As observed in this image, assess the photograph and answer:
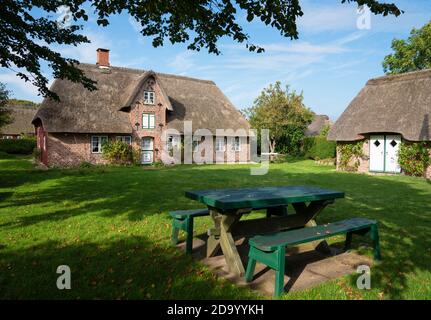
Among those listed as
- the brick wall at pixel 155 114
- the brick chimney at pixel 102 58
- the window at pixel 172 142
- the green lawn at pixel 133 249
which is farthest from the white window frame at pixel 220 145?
the green lawn at pixel 133 249

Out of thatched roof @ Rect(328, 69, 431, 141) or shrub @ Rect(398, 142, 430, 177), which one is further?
thatched roof @ Rect(328, 69, 431, 141)

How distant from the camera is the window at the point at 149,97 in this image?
84.7 feet

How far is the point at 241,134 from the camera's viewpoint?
30.6 m

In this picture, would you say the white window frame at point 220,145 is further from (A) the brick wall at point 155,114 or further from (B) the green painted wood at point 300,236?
(B) the green painted wood at point 300,236

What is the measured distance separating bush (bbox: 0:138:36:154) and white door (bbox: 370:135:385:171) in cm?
3595

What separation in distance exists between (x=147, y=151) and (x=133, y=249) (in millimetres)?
21027

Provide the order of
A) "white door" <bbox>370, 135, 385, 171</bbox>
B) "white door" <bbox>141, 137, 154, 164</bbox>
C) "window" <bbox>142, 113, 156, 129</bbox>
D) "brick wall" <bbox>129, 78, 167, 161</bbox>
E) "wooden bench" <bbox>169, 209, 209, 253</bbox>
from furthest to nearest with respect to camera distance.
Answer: "white door" <bbox>141, 137, 154, 164</bbox> < "window" <bbox>142, 113, 156, 129</bbox> < "brick wall" <bbox>129, 78, 167, 161</bbox> < "white door" <bbox>370, 135, 385, 171</bbox> < "wooden bench" <bbox>169, 209, 209, 253</bbox>

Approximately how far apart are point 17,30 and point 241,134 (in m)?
22.4

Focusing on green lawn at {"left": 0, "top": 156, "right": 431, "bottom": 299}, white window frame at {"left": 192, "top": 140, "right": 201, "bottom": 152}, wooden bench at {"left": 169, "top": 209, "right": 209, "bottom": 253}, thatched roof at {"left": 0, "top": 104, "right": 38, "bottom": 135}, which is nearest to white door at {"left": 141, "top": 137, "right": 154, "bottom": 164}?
white window frame at {"left": 192, "top": 140, "right": 201, "bottom": 152}

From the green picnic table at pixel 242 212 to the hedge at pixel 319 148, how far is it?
24.9 m

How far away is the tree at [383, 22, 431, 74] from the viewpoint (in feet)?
108

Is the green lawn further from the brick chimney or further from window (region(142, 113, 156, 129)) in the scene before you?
the brick chimney

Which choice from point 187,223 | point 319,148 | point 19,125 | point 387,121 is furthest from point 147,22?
point 19,125

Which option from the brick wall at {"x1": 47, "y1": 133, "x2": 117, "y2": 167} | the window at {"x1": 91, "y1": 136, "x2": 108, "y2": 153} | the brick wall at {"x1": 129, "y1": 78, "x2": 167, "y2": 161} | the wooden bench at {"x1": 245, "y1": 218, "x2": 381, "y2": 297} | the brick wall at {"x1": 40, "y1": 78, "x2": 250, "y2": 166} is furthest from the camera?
the brick wall at {"x1": 129, "y1": 78, "x2": 167, "y2": 161}
